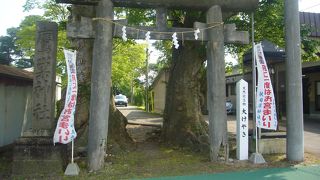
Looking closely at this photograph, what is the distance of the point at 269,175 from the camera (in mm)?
8711

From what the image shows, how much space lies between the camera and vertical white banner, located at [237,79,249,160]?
10.2 metres

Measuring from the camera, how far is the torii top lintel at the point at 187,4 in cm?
978

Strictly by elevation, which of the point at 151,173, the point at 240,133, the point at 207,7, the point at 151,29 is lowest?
the point at 151,173

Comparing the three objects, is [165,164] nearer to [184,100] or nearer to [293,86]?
[184,100]

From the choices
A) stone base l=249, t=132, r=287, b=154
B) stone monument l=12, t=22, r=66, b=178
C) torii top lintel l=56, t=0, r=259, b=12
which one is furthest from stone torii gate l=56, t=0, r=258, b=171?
stone base l=249, t=132, r=287, b=154

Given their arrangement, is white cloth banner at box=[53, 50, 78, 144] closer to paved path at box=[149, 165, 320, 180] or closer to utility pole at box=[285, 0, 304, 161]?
paved path at box=[149, 165, 320, 180]

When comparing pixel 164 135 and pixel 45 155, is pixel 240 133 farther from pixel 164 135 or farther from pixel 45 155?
pixel 45 155

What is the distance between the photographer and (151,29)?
984cm

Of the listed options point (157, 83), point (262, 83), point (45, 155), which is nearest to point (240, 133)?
point (262, 83)

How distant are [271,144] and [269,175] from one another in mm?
2630

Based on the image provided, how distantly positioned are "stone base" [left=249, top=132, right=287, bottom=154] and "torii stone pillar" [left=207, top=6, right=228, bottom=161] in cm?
142

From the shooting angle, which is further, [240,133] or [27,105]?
[27,105]

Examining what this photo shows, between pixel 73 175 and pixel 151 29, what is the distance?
4042mm

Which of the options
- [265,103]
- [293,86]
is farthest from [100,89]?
[293,86]
